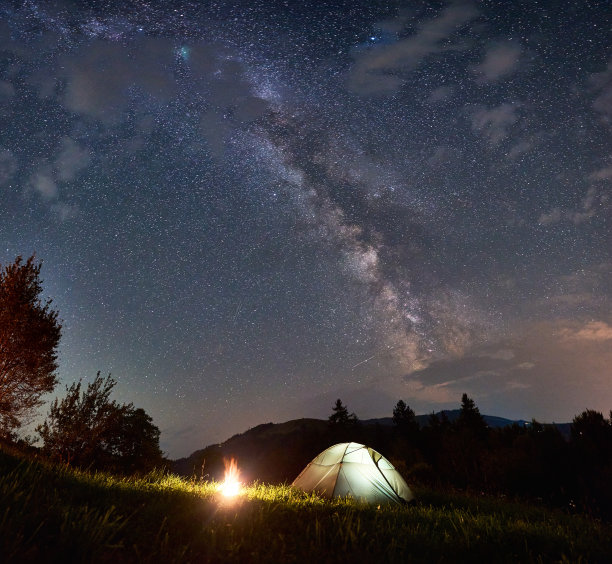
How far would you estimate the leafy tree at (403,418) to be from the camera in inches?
2596

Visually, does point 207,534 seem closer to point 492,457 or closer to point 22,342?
point 22,342

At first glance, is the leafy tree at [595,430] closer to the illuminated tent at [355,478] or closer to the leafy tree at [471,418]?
the leafy tree at [471,418]

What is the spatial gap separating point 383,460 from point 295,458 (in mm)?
54827

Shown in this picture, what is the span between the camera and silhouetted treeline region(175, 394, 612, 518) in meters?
27.0

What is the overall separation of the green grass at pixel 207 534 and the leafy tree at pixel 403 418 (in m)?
64.8

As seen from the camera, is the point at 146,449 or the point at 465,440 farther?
the point at 465,440

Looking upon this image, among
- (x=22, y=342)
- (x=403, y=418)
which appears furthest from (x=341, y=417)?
(x=22, y=342)

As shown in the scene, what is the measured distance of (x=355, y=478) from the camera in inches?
460

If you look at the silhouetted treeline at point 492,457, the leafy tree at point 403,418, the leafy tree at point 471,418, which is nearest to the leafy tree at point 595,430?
the silhouetted treeline at point 492,457

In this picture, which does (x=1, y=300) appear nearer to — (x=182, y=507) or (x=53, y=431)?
(x=53, y=431)

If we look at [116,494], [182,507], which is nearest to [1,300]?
[116,494]

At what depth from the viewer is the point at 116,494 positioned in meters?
5.45

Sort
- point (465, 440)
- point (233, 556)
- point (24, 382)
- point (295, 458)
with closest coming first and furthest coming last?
point (233, 556) → point (24, 382) → point (465, 440) → point (295, 458)

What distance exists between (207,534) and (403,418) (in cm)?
7125
